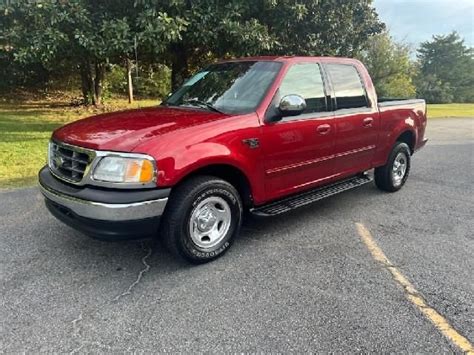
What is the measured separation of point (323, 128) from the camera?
176 inches

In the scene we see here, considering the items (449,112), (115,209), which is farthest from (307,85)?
(449,112)

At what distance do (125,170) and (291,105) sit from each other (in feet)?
5.51

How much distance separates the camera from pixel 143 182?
317 cm

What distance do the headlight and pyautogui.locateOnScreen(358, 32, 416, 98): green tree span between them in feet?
141

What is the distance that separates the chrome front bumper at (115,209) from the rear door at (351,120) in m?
2.42

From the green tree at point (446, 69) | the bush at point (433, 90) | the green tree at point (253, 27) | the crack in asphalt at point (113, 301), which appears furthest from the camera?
the green tree at point (446, 69)

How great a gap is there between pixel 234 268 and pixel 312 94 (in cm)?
211

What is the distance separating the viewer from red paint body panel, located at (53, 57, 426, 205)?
130 inches

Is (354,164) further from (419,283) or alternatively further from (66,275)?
(66,275)

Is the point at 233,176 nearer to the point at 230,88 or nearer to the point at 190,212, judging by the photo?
the point at 190,212

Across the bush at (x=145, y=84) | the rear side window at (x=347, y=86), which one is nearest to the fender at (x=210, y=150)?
the rear side window at (x=347, y=86)

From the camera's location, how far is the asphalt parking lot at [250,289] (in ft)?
8.78

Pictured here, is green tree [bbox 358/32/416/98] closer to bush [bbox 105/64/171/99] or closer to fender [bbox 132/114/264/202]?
bush [bbox 105/64/171/99]

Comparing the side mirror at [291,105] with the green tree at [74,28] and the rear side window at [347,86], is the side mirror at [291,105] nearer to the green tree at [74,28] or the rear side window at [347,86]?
the rear side window at [347,86]
